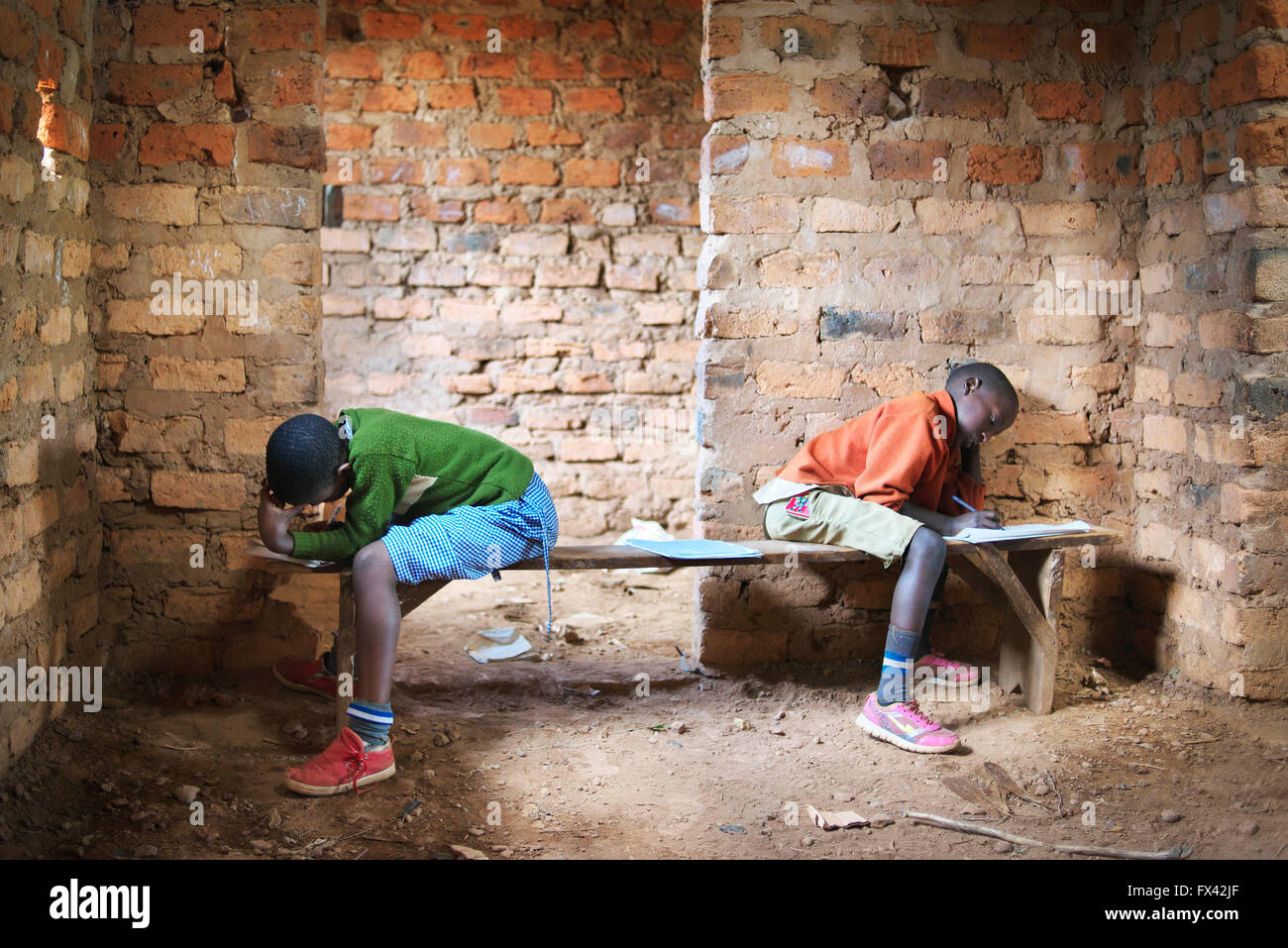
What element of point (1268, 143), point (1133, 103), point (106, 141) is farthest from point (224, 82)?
point (1268, 143)

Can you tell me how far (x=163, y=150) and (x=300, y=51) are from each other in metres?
0.55

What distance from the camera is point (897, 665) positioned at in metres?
3.39

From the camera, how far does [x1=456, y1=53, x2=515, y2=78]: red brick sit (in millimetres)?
5590

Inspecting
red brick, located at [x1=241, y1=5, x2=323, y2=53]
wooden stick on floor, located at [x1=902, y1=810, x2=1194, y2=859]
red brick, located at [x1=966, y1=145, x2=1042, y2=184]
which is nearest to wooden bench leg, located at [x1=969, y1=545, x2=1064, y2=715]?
wooden stick on floor, located at [x1=902, y1=810, x2=1194, y2=859]

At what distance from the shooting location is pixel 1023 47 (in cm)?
381

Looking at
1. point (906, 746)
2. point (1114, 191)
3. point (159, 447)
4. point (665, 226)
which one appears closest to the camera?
point (906, 746)

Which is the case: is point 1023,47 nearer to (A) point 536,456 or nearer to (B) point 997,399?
(B) point 997,399

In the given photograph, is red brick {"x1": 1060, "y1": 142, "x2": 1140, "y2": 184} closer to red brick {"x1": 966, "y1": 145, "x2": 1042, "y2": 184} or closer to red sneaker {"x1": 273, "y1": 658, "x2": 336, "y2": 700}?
red brick {"x1": 966, "y1": 145, "x2": 1042, "y2": 184}

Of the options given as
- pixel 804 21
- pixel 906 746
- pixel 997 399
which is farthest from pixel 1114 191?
pixel 906 746

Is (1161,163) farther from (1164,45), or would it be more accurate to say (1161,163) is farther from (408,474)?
(408,474)

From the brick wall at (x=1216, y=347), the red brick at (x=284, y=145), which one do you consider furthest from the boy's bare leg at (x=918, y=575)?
the red brick at (x=284, y=145)

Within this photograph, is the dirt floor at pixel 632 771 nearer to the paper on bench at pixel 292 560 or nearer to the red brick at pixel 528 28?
the paper on bench at pixel 292 560

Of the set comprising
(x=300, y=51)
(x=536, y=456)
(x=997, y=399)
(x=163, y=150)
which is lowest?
(x=536, y=456)

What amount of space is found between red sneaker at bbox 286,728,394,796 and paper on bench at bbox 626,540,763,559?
1.02 meters
